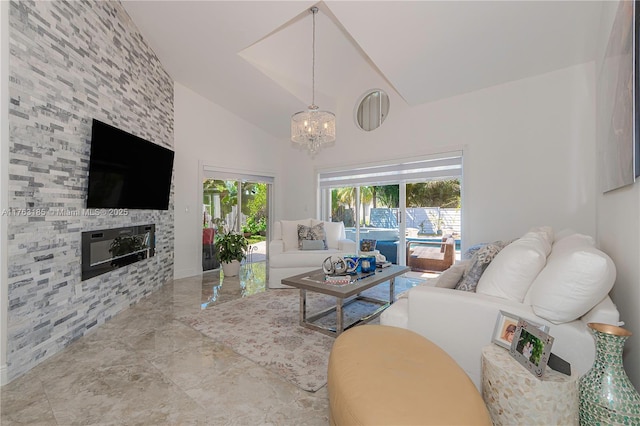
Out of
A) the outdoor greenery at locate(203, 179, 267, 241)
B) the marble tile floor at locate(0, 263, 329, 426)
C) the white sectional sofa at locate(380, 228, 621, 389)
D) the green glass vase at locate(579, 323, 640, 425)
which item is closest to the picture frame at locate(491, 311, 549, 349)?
the white sectional sofa at locate(380, 228, 621, 389)

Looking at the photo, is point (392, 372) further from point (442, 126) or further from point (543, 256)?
point (442, 126)

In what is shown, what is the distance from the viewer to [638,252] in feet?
4.50

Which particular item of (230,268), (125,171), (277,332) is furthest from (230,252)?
(277,332)

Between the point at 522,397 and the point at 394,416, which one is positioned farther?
the point at 522,397

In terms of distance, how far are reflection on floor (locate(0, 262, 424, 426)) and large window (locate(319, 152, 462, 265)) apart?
12.1ft

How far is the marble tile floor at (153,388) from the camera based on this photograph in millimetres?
1636

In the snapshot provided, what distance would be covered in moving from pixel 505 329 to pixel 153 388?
2163 millimetres

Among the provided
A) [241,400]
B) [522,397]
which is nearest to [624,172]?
[522,397]

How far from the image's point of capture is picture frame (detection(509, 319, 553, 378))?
1149 millimetres

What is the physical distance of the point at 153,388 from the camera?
Answer: 74.3 inches

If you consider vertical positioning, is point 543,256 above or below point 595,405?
above

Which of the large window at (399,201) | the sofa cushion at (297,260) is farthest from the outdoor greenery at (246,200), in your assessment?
the sofa cushion at (297,260)

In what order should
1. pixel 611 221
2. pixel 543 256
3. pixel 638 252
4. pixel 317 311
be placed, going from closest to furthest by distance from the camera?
pixel 638 252, pixel 543 256, pixel 611 221, pixel 317 311

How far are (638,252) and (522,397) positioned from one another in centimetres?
93
